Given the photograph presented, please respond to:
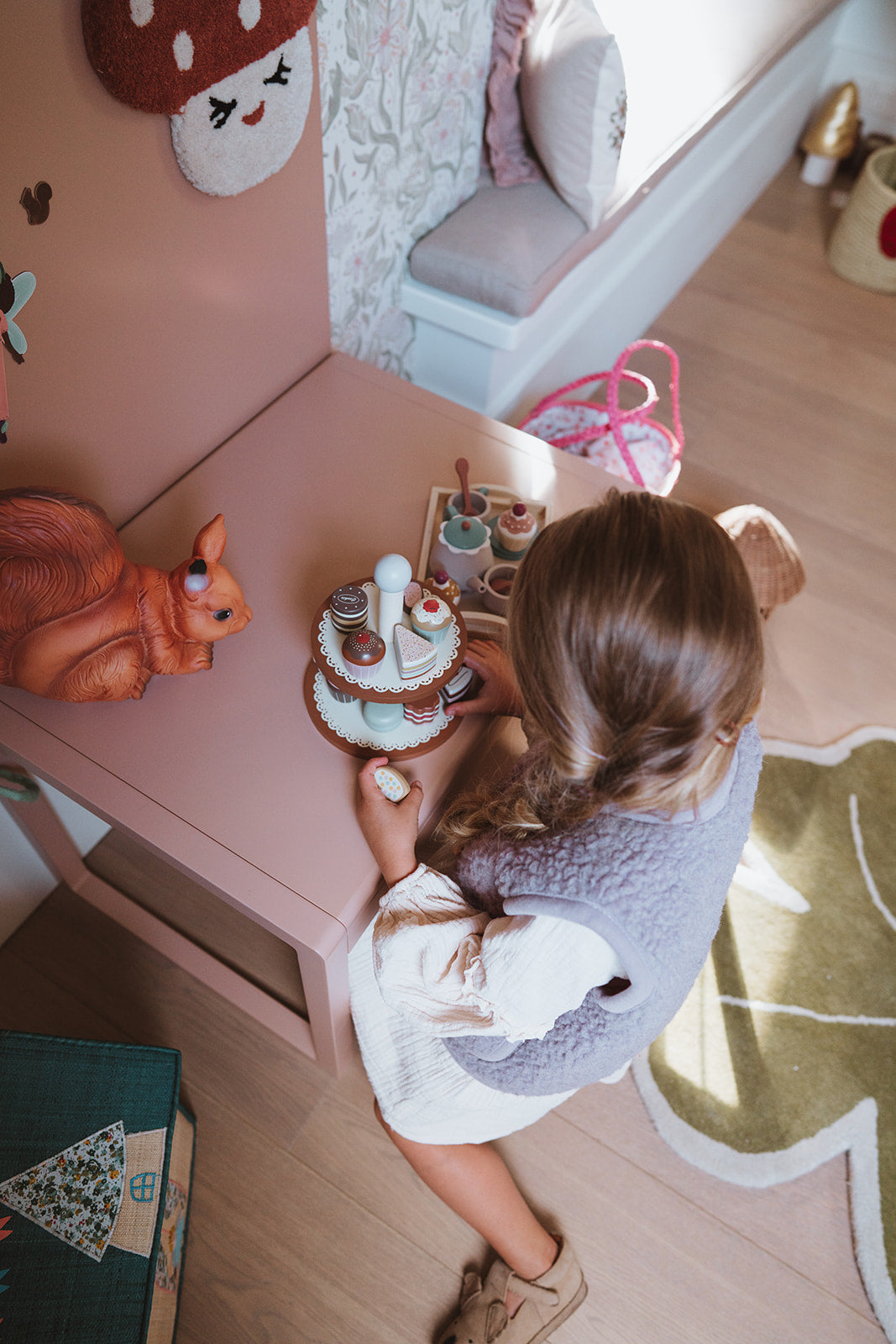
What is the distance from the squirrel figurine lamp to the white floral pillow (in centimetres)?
105

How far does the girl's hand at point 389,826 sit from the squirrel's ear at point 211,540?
0.25m

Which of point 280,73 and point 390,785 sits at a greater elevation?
point 280,73

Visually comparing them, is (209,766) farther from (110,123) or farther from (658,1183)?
(658,1183)

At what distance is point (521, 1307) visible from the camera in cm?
102

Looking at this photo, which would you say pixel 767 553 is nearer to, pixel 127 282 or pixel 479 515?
pixel 479 515

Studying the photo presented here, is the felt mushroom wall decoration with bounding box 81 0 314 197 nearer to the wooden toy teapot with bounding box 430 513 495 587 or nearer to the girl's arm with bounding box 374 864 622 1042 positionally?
the wooden toy teapot with bounding box 430 513 495 587

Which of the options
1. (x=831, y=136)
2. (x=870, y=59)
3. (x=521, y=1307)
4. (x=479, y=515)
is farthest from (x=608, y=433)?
(x=870, y=59)

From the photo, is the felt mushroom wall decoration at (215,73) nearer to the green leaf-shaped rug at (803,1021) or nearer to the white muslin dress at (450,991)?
the white muslin dress at (450,991)

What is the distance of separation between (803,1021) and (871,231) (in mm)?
2075

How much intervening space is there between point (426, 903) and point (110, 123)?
764 millimetres

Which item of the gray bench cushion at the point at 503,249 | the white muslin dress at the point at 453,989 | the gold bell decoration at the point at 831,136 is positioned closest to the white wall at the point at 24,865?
the white muslin dress at the point at 453,989

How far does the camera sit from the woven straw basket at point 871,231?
2236 millimetres

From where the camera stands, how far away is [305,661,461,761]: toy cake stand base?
854mm

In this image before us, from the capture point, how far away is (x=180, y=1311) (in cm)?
101
